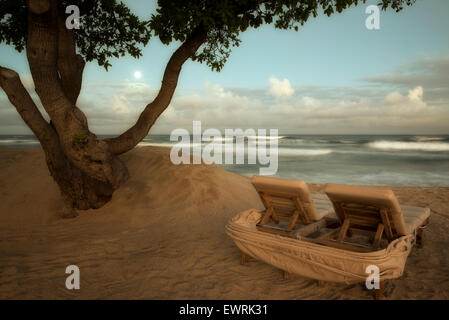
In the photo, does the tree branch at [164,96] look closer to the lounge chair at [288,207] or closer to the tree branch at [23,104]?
the tree branch at [23,104]

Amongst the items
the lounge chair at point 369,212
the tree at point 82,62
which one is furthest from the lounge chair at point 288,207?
the tree at point 82,62

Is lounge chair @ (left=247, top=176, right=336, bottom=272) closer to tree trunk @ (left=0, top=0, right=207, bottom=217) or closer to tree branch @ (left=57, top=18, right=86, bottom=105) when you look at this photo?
tree trunk @ (left=0, top=0, right=207, bottom=217)

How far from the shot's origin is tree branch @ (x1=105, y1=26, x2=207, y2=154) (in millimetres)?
6207

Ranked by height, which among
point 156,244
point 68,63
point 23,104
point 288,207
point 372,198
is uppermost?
point 68,63

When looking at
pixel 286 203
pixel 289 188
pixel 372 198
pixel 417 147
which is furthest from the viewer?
pixel 417 147

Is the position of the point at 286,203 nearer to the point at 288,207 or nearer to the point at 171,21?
the point at 288,207

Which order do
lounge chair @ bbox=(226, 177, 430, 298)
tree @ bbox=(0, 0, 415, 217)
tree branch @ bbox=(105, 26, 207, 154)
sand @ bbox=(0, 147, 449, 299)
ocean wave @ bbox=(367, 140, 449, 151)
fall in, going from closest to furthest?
1. lounge chair @ bbox=(226, 177, 430, 298)
2. sand @ bbox=(0, 147, 449, 299)
3. tree @ bbox=(0, 0, 415, 217)
4. tree branch @ bbox=(105, 26, 207, 154)
5. ocean wave @ bbox=(367, 140, 449, 151)

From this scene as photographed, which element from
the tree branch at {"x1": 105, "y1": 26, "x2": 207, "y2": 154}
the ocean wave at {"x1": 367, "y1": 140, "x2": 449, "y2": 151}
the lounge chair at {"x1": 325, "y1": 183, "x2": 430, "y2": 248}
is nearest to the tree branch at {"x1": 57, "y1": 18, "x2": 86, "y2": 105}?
the tree branch at {"x1": 105, "y1": 26, "x2": 207, "y2": 154}

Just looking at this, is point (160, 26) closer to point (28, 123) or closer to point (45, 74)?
point (45, 74)

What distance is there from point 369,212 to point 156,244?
3.60 m

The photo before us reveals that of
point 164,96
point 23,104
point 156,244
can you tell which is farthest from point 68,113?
point 156,244

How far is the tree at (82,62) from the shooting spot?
5.22 m

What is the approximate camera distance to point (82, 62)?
6895 mm

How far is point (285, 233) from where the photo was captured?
4.25 m
